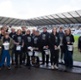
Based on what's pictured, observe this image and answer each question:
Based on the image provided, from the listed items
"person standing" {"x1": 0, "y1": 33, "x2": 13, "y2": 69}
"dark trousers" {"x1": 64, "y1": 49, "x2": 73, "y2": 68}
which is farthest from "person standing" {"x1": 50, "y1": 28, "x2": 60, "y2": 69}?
"person standing" {"x1": 0, "y1": 33, "x2": 13, "y2": 69}

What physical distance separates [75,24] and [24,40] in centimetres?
1674

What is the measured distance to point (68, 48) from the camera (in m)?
9.20

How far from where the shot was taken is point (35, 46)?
9492 mm

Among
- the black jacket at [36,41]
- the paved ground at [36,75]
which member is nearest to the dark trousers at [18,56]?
the black jacket at [36,41]

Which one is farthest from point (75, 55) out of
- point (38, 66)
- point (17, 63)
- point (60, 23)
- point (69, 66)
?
point (60, 23)

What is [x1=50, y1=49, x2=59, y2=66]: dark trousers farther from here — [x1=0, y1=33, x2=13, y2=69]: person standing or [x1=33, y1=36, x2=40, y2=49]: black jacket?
[x1=0, y1=33, x2=13, y2=69]: person standing

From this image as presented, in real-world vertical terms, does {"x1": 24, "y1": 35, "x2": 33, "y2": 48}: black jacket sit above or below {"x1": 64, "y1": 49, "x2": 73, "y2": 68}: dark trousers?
above

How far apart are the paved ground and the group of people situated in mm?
628

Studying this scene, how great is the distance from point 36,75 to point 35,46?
1828 millimetres

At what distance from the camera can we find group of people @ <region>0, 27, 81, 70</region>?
9055 mm

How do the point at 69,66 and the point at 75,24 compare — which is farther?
the point at 75,24

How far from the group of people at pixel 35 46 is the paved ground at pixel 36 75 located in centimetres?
63

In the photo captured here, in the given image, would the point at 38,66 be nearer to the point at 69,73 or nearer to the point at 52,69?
the point at 52,69

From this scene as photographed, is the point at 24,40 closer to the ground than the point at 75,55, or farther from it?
farther from it
